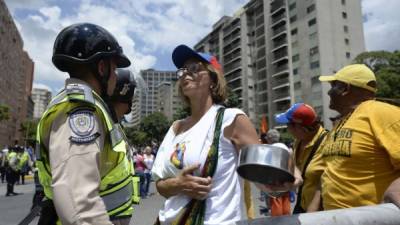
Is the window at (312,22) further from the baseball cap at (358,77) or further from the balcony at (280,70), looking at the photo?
the baseball cap at (358,77)

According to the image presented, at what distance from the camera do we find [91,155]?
1522 millimetres

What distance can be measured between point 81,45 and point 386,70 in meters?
40.9

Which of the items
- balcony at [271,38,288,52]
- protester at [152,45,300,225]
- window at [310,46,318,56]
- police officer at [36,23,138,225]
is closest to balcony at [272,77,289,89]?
balcony at [271,38,288,52]

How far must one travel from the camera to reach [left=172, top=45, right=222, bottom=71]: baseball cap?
8.39 feet

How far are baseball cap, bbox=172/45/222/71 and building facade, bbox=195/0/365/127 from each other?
49.3 meters

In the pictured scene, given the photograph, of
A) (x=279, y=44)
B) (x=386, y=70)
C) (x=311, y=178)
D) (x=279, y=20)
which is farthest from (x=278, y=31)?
(x=311, y=178)

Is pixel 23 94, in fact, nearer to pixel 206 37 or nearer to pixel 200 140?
pixel 206 37

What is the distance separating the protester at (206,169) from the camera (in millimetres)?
2141

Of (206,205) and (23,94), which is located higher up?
(23,94)

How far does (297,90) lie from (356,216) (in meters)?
57.2

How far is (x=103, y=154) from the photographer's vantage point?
5.61ft

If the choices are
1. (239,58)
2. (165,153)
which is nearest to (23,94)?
(239,58)

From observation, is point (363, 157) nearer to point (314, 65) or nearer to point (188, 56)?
point (188, 56)

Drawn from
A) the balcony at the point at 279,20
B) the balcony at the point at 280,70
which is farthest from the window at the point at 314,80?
the balcony at the point at 279,20
